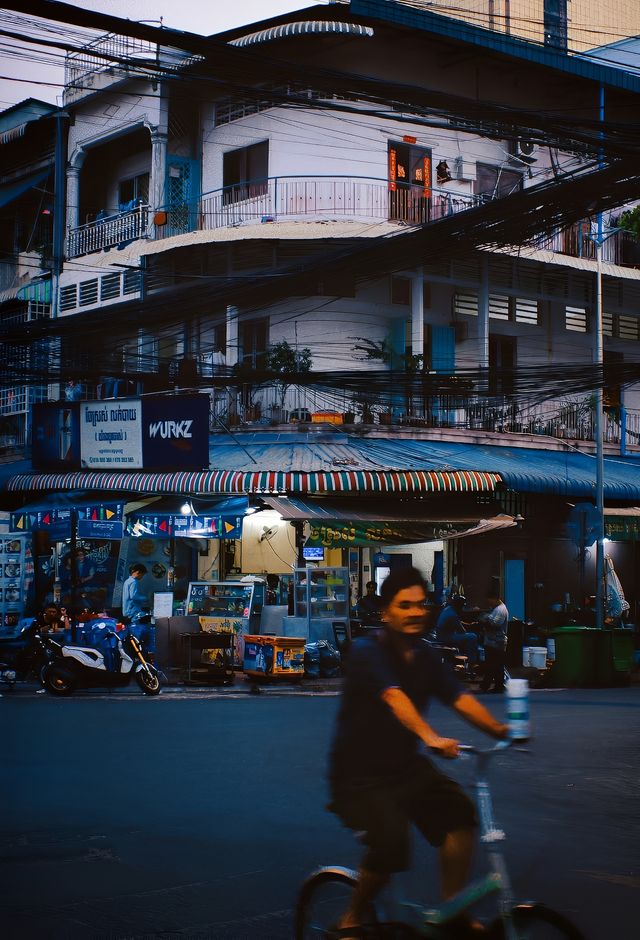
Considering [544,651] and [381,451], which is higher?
[381,451]

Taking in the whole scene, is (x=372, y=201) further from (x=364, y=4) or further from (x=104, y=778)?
(x=104, y=778)

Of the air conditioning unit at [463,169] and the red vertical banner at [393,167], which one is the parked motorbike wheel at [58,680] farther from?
the air conditioning unit at [463,169]

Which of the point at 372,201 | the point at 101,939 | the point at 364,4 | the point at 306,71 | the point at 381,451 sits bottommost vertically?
the point at 101,939

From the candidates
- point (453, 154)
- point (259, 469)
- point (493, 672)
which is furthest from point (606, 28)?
point (493, 672)

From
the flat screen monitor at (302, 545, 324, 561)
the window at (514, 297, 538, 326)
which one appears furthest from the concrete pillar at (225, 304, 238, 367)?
the window at (514, 297, 538, 326)

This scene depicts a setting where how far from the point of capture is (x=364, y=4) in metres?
24.7

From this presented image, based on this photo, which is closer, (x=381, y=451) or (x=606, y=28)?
(x=381, y=451)

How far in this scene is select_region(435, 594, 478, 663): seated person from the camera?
21.0 metres

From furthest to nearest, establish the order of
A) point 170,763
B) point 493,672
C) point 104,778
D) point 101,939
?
1. point 493,672
2. point 170,763
3. point 104,778
4. point 101,939

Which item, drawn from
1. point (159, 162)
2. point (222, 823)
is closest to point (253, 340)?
point (159, 162)

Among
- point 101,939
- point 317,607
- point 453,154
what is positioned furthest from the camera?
point 453,154

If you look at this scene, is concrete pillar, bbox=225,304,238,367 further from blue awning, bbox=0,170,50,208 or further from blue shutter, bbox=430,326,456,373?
blue awning, bbox=0,170,50,208

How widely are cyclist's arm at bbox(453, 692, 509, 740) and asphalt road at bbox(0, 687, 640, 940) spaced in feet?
5.54

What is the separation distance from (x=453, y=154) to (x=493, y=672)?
12831 mm
